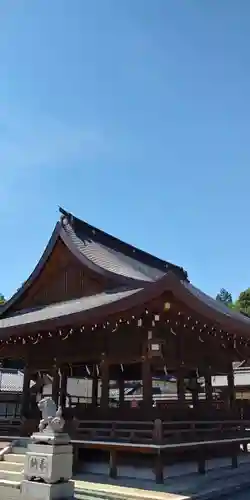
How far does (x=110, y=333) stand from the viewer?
12227mm

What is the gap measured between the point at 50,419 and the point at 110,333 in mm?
3703

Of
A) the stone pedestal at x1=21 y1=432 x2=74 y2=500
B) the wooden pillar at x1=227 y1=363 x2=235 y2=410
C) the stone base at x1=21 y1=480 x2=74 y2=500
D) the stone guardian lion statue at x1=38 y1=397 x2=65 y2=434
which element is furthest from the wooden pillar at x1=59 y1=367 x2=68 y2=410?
the wooden pillar at x1=227 y1=363 x2=235 y2=410

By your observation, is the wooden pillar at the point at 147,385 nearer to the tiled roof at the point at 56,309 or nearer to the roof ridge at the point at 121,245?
the tiled roof at the point at 56,309

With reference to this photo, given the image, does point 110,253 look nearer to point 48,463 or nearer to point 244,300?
point 48,463


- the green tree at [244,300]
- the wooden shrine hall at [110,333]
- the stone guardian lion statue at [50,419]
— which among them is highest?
the green tree at [244,300]

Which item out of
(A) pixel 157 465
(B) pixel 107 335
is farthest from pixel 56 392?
(A) pixel 157 465

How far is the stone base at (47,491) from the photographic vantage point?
27.1 ft

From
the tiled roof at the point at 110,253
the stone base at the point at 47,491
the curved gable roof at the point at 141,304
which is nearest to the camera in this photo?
the stone base at the point at 47,491

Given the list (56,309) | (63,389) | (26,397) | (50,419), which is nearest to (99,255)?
(56,309)

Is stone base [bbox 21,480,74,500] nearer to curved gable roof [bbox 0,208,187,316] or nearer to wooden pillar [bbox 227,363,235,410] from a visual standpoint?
curved gable roof [bbox 0,208,187,316]

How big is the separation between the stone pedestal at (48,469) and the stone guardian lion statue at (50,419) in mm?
106

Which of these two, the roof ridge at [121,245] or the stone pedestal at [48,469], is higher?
the roof ridge at [121,245]

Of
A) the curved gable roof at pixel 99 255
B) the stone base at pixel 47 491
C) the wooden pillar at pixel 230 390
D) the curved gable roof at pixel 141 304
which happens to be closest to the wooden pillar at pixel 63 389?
the curved gable roof at pixel 141 304

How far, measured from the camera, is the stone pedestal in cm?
835
